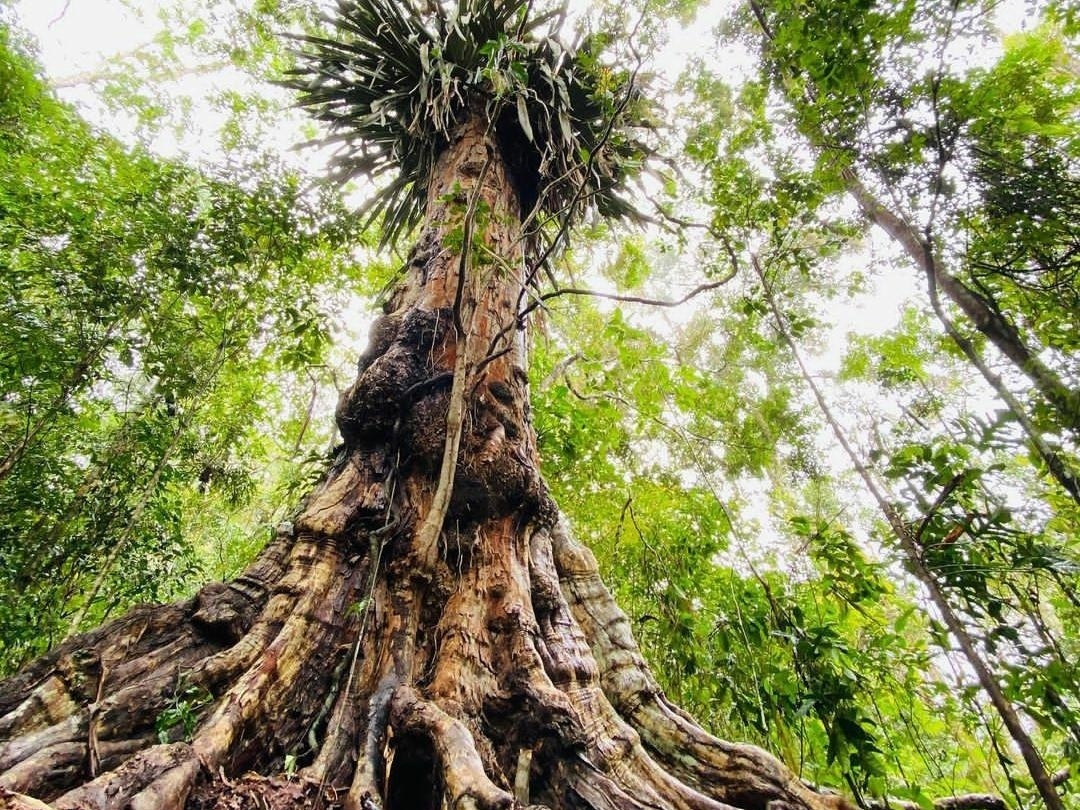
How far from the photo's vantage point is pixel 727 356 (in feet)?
16.8

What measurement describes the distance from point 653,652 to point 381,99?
391cm

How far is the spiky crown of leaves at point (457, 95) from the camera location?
3014mm

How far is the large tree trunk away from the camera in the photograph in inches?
47.2

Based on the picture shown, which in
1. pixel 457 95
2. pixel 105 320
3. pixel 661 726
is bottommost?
pixel 661 726

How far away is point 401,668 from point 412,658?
0.05 meters

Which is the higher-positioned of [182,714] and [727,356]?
[727,356]

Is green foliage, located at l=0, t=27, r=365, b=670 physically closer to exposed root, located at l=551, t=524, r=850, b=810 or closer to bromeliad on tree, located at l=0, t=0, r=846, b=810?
bromeliad on tree, located at l=0, t=0, r=846, b=810

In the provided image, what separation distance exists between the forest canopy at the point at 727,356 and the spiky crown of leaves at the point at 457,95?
63 millimetres

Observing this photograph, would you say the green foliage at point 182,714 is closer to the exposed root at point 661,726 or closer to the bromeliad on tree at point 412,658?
the bromeliad on tree at point 412,658

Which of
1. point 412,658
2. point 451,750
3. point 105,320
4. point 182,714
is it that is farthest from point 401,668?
point 105,320

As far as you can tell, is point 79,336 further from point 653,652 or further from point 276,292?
point 653,652

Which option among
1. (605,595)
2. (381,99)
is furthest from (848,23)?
(381,99)

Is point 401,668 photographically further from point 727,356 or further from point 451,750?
point 727,356

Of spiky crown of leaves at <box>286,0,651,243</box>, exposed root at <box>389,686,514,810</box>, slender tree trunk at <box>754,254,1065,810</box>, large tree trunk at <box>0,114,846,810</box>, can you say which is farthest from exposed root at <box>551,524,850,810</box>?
spiky crown of leaves at <box>286,0,651,243</box>
